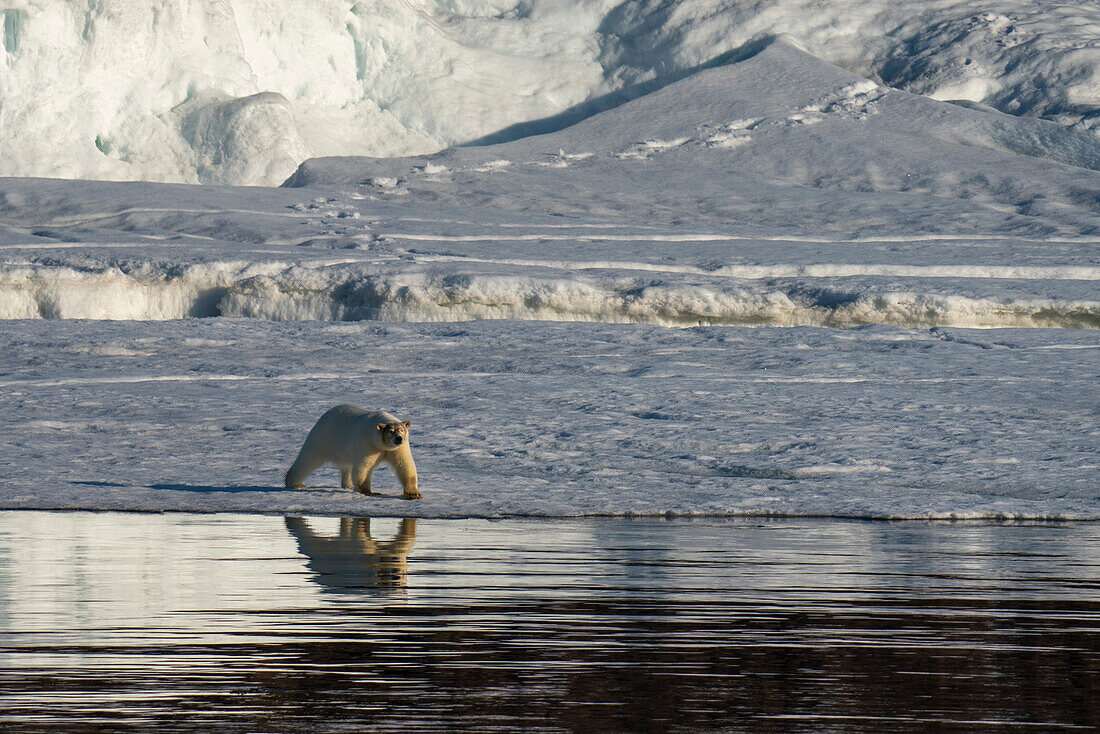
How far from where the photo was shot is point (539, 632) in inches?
147

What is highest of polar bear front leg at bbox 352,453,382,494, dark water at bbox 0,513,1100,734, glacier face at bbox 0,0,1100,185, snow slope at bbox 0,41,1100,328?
glacier face at bbox 0,0,1100,185

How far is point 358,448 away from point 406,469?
373mm

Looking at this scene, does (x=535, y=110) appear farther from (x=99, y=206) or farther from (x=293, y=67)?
(x=99, y=206)

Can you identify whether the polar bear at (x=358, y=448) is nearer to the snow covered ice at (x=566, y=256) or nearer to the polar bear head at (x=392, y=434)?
the polar bear head at (x=392, y=434)

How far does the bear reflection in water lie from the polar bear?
2.48 feet

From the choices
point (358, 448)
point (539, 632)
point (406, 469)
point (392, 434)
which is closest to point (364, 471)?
point (358, 448)

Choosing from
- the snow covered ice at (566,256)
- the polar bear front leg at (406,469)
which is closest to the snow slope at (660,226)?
the snow covered ice at (566,256)

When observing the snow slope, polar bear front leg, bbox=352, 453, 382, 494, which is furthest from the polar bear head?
the snow slope

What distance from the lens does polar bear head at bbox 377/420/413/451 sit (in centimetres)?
761

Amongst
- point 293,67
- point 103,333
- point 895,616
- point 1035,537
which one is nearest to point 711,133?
point 293,67

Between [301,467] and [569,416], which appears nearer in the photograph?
[301,467]

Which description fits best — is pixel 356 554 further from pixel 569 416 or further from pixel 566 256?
pixel 566 256

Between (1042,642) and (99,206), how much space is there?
64.5 feet

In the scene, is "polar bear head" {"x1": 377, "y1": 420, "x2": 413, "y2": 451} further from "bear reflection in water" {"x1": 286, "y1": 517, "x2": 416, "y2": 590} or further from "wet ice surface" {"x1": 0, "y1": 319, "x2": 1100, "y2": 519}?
"bear reflection in water" {"x1": 286, "y1": 517, "x2": 416, "y2": 590}
